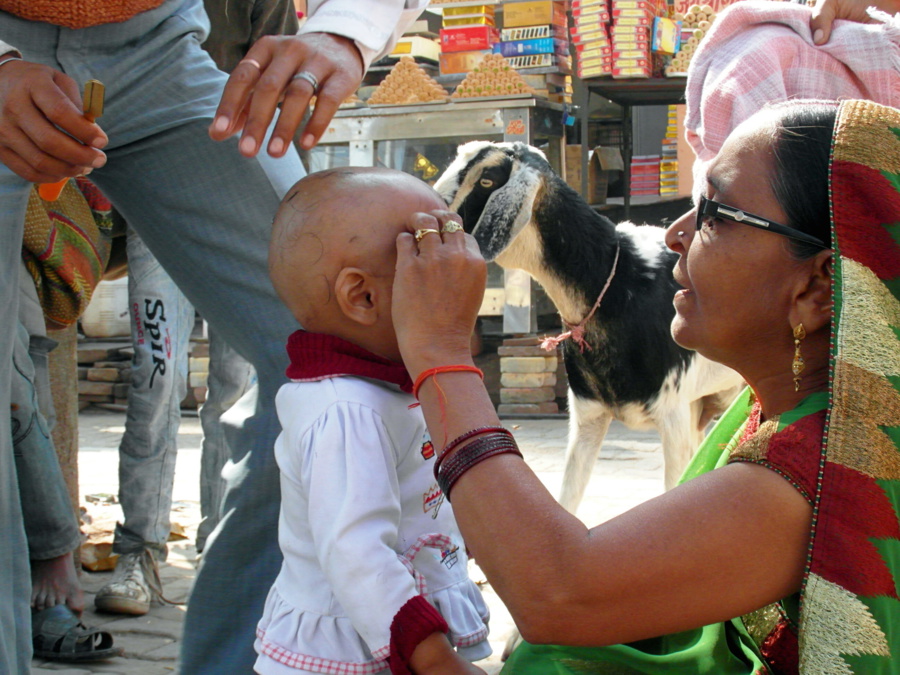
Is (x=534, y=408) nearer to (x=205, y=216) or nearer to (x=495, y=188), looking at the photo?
(x=495, y=188)

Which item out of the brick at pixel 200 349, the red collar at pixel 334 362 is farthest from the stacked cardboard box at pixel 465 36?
the red collar at pixel 334 362

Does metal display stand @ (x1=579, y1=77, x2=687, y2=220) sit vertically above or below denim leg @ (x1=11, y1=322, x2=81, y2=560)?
above

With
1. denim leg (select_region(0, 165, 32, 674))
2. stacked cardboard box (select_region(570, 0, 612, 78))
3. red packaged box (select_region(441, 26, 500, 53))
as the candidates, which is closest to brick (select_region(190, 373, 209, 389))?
red packaged box (select_region(441, 26, 500, 53))

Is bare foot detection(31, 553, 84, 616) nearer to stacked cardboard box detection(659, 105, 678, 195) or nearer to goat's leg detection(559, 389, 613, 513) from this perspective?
goat's leg detection(559, 389, 613, 513)

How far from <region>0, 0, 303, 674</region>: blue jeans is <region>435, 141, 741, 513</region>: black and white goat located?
1.78m

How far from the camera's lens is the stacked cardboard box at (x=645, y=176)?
9500 mm

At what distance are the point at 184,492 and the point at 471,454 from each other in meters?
4.57

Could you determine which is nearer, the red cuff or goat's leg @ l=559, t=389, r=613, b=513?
the red cuff

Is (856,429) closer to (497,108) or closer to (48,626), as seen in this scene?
(48,626)

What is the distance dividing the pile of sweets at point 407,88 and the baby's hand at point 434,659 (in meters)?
7.11

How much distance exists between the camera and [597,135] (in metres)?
10.1

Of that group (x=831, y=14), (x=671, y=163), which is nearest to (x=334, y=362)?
(x=831, y=14)

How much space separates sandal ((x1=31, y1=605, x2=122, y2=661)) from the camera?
3006 mm

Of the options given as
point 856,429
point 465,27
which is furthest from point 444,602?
point 465,27
